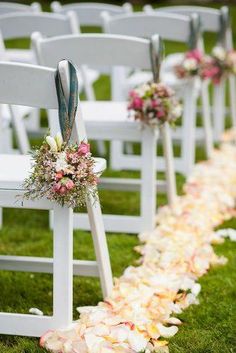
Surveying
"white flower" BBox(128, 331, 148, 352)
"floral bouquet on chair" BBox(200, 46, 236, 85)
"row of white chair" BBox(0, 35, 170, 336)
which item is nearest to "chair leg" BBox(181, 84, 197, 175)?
"floral bouquet on chair" BBox(200, 46, 236, 85)

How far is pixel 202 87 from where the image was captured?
21.7 feet

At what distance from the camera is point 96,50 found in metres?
4.59

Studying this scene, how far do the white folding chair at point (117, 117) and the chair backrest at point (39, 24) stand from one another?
2.09 ft

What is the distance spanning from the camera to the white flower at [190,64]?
6020mm

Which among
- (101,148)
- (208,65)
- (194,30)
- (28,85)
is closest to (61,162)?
(28,85)

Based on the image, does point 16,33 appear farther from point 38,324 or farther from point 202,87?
point 38,324

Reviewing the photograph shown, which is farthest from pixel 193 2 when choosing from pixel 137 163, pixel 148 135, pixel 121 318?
pixel 121 318

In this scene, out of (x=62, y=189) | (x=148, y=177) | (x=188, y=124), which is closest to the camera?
(x=62, y=189)

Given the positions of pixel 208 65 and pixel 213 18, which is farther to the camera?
pixel 213 18

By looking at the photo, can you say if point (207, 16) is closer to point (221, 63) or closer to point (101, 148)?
point (221, 63)

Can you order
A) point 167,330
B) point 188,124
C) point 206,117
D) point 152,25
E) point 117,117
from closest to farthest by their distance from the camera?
1. point 167,330
2. point 117,117
3. point 152,25
4. point 188,124
5. point 206,117

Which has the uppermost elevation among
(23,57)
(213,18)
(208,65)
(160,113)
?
(213,18)

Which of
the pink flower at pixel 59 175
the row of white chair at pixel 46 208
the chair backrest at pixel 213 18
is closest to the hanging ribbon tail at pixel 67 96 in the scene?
the row of white chair at pixel 46 208

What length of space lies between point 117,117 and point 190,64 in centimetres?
118
